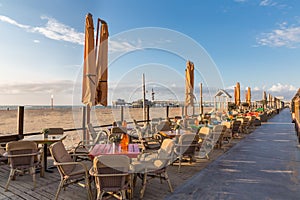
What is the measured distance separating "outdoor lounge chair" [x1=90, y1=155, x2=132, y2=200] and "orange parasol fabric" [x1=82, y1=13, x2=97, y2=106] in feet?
6.66

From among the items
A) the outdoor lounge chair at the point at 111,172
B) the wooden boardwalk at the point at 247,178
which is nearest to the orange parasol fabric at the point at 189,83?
the wooden boardwalk at the point at 247,178

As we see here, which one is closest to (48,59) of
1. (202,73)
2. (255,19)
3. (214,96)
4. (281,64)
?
(202,73)

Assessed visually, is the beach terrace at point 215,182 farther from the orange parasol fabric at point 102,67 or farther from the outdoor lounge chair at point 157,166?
the orange parasol fabric at point 102,67

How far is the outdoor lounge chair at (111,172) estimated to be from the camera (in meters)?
2.45

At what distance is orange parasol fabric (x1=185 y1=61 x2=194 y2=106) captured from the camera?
8.16 m

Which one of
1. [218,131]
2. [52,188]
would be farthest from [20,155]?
[218,131]

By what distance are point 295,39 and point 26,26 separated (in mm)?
12694

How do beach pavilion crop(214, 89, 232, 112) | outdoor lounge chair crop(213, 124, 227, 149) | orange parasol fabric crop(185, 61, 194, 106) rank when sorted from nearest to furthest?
outdoor lounge chair crop(213, 124, 227, 149), orange parasol fabric crop(185, 61, 194, 106), beach pavilion crop(214, 89, 232, 112)

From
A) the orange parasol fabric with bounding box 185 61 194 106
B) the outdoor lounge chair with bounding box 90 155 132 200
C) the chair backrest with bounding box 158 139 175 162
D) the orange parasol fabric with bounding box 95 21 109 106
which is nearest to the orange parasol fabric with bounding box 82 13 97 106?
the orange parasol fabric with bounding box 95 21 109 106

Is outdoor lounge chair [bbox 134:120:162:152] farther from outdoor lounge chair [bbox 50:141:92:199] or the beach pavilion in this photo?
the beach pavilion

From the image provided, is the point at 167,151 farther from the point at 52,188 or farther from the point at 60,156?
the point at 52,188

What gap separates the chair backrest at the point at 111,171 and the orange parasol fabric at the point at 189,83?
6.00 metres

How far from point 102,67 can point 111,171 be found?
2.53m

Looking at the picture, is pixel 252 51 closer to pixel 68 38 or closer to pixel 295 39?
pixel 295 39
